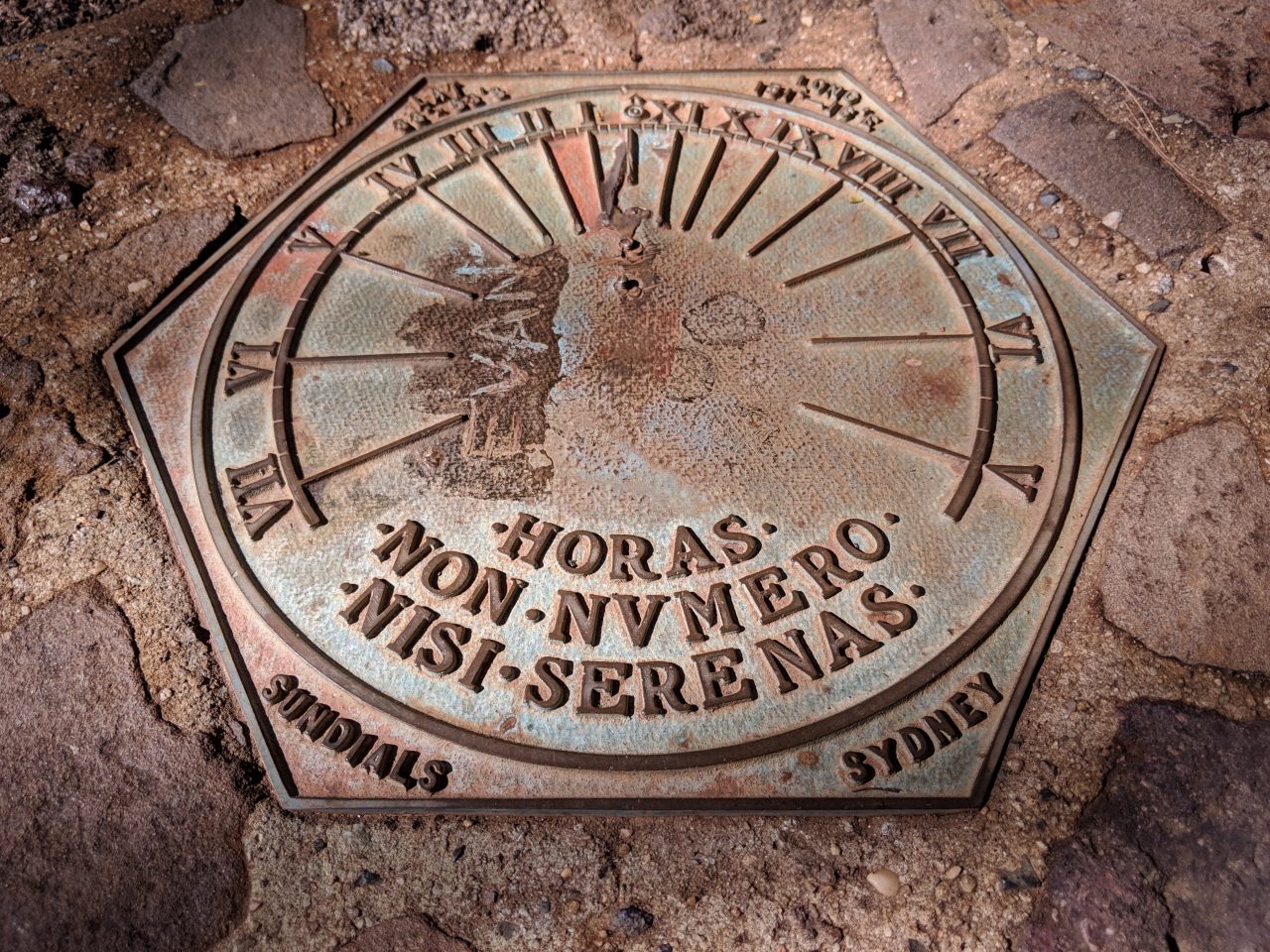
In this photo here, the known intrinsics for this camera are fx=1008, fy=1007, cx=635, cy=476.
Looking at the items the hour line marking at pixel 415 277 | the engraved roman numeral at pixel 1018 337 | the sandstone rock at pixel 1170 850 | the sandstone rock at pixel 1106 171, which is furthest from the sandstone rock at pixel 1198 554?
the hour line marking at pixel 415 277

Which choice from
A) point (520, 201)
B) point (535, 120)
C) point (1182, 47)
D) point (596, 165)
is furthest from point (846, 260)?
point (1182, 47)

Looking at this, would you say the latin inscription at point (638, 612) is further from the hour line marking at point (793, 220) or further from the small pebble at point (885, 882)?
the hour line marking at point (793, 220)

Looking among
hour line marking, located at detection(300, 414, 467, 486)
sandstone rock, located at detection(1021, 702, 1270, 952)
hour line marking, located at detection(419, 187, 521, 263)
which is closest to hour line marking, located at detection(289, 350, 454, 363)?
hour line marking, located at detection(300, 414, 467, 486)

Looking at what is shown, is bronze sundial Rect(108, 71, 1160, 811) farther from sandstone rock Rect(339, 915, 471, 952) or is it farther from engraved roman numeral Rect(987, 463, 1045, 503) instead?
sandstone rock Rect(339, 915, 471, 952)

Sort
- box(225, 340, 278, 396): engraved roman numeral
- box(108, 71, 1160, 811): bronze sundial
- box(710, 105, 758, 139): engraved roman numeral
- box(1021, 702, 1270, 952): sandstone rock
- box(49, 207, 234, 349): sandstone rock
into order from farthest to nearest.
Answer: box(710, 105, 758, 139): engraved roman numeral → box(49, 207, 234, 349): sandstone rock → box(225, 340, 278, 396): engraved roman numeral → box(108, 71, 1160, 811): bronze sundial → box(1021, 702, 1270, 952): sandstone rock

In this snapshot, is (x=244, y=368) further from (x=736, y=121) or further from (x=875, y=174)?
(x=875, y=174)

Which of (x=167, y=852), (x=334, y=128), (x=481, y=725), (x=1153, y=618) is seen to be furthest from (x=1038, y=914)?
(x=334, y=128)
